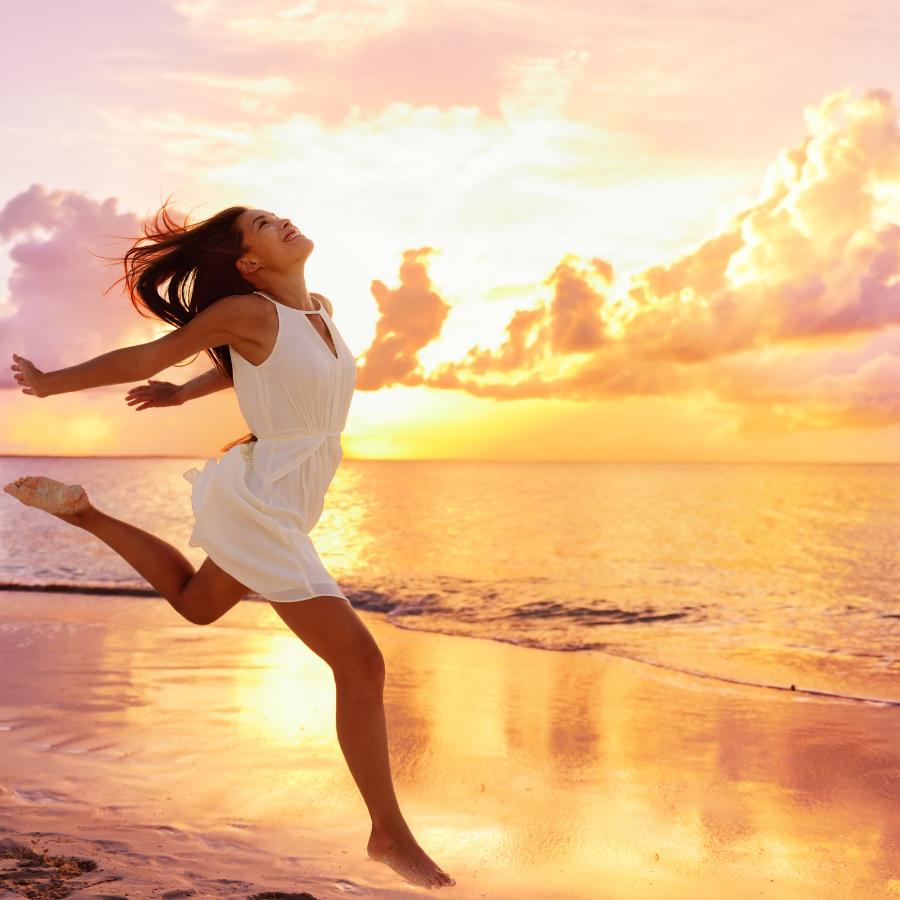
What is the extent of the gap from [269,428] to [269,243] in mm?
572

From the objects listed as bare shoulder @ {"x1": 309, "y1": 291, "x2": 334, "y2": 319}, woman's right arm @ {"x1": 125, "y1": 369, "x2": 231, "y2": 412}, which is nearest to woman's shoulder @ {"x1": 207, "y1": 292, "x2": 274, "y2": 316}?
bare shoulder @ {"x1": 309, "y1": 291, "x2": 334, "y2": 319}

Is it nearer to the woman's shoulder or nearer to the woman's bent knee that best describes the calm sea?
the woman's bent knee

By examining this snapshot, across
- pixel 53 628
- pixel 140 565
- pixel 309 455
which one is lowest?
pixel 53 628

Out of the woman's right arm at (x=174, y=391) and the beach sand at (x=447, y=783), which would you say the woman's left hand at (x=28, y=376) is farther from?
the beach sand at (x=447, y=783)

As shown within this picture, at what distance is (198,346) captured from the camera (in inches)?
102

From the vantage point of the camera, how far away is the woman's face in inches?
108

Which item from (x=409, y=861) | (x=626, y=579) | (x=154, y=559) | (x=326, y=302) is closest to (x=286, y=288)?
(x=326, y=302)

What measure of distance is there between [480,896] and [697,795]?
5.34 feet

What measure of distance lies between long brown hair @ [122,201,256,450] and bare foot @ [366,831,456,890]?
1546mm

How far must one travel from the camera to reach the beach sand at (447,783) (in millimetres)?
2936

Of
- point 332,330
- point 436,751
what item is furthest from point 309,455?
point 436,751

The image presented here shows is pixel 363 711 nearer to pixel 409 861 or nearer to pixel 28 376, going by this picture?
pixel 409 861

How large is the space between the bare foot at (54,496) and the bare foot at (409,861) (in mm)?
1462

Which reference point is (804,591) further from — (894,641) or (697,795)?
(697,795)
